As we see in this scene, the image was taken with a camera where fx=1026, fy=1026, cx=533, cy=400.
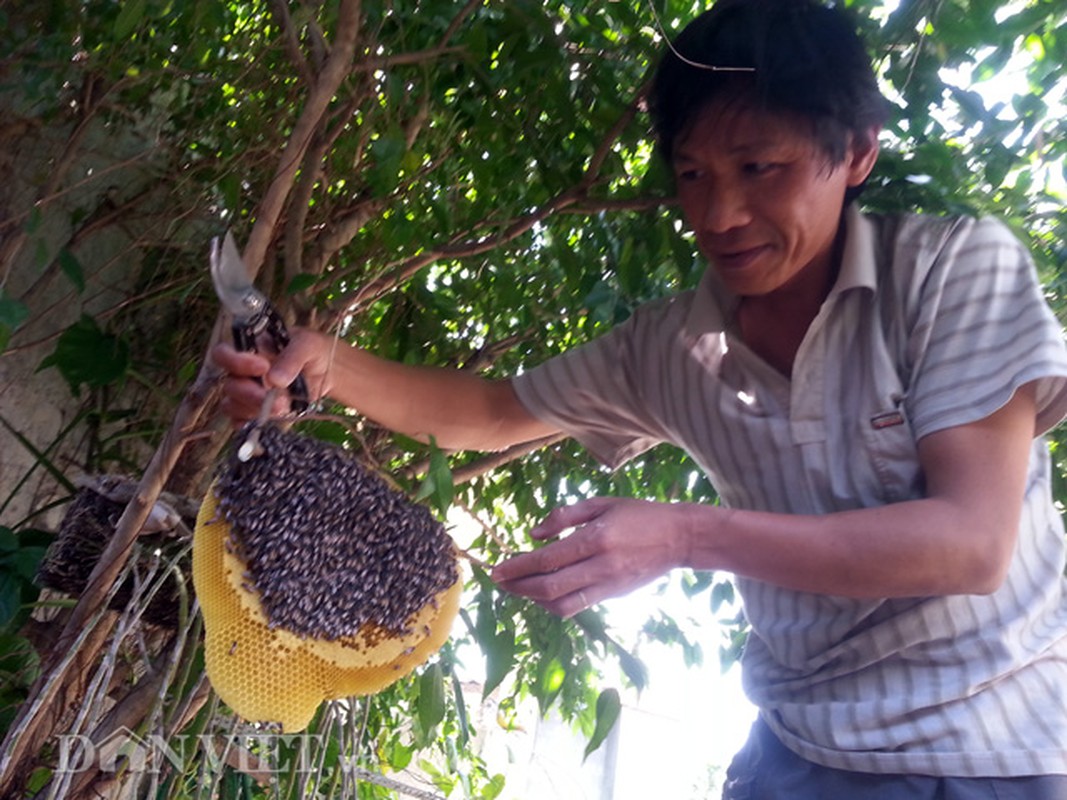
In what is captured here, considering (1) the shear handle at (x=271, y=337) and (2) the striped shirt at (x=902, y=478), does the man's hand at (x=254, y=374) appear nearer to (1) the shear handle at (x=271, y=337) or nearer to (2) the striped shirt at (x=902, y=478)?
(1) the shear handle at (x=271, y=337)

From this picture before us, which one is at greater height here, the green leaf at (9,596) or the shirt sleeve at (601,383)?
the shirt sleeve at (601,383)

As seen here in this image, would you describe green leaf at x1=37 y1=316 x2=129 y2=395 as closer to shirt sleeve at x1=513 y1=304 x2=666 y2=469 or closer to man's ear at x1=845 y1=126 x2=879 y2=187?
shirt sleeve at x1=513 y1=304 x2=666 y2=469

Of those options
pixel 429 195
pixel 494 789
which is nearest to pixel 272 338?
pixel 429 195

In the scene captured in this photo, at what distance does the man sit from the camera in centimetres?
74

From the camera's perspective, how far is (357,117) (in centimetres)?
143

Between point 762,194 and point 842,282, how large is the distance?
11cm

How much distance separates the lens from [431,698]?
1.01m

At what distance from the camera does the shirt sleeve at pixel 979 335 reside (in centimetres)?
78

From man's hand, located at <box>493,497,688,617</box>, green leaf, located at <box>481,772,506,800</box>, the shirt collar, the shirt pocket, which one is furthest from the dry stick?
green leaf, located at <box>481,772,506,800</box>

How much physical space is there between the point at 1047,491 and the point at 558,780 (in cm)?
99

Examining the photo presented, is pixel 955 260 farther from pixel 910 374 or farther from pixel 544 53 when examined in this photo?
pixel 544 53

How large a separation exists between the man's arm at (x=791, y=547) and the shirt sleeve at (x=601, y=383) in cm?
38

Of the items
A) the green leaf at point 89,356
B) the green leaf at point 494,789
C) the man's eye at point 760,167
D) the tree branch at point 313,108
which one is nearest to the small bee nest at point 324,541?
the tree branch at point 313,108

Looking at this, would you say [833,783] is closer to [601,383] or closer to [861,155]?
[601,383]
